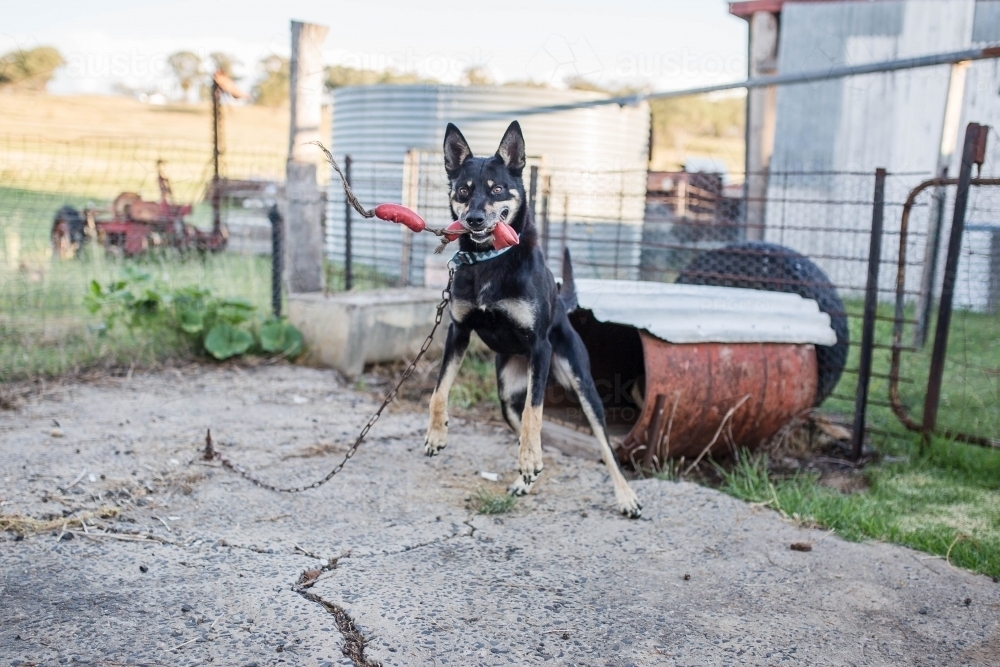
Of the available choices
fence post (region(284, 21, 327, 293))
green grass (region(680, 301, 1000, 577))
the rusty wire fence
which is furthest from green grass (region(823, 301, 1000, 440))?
the rusty wire fence

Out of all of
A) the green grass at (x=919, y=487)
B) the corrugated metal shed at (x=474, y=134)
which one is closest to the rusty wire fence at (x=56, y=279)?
the corrugated metal shed at (x=474, y=134)

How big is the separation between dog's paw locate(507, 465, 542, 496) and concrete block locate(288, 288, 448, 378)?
256 centimetres

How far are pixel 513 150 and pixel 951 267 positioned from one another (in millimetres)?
2825

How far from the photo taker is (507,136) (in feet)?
12.6

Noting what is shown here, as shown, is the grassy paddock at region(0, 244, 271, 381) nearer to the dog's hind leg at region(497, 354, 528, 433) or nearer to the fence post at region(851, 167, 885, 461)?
the dog's hind leg at region(497, 354, 528, 433)

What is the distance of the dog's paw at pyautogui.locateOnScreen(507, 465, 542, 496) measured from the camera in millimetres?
3691

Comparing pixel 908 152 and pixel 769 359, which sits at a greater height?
pixel 908 152

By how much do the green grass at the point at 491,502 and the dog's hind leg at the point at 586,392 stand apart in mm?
508

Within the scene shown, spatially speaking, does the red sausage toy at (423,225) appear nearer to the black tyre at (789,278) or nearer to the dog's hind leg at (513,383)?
the dog's hind leg at (513,383)

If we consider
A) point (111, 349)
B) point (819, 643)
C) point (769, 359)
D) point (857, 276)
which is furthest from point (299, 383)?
point (857, 276)

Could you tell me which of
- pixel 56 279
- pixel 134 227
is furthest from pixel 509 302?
pixel 134 227

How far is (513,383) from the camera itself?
13.9 feet

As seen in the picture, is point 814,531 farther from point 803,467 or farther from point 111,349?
point 111,349

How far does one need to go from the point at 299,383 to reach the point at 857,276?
7.59 m
